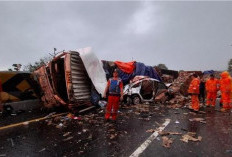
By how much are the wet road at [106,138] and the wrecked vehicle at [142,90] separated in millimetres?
4152

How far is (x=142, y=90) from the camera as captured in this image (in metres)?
12.2

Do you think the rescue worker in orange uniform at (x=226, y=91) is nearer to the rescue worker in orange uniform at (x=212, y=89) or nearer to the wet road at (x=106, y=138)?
the rescue worker in orange uniform at (x=212, y=89)

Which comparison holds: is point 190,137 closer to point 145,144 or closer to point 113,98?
point 145,144

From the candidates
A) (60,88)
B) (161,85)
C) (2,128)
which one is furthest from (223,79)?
(2,128)

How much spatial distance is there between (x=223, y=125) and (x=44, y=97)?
670cm

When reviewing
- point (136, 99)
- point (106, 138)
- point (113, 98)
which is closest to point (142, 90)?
point (136, 99)

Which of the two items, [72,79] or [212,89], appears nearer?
[72,79]

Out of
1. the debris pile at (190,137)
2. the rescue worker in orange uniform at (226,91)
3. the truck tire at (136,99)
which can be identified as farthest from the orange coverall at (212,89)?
the debris pile at (190,137)

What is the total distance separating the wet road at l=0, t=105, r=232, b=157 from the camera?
14.2ft

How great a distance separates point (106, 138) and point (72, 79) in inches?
154

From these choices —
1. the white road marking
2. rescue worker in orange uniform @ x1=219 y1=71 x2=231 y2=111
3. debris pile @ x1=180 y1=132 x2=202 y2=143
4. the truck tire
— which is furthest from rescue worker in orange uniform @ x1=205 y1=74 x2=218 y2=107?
debris pile @ x1=180 y1=132 x2=202 y2=143

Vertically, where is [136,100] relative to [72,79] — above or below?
below

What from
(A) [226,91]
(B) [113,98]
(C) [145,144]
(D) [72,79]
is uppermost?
(D) [72,79]

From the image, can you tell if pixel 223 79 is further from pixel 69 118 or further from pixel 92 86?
pixel 69 118
